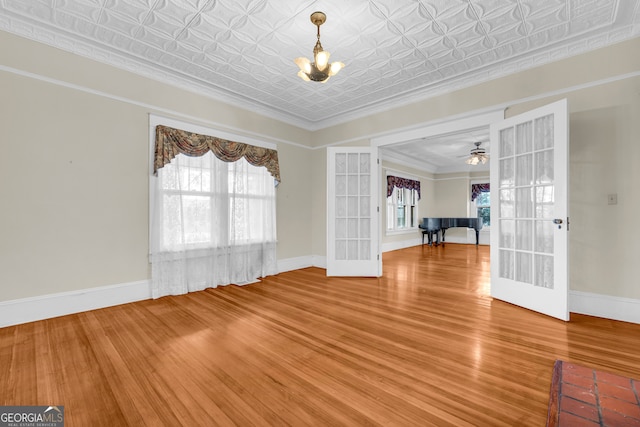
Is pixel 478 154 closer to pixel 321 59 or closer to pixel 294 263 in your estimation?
pixel 294 263

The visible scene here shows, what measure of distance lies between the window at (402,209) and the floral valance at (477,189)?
7.55 ft

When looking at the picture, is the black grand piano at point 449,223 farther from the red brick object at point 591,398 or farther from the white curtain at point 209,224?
the red brick object at point 591,398

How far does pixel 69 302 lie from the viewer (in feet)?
9.90

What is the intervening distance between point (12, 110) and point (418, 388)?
4.44 meters

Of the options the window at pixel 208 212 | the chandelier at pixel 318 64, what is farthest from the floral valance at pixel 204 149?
the chandelier at pixel 318 64

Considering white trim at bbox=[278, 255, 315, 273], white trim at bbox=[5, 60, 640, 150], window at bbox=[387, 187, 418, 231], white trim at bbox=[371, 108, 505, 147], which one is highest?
white trim at bbox=[5, 60, 640, 150]

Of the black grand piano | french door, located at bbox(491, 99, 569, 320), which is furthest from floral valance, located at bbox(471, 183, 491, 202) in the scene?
french door, located at bbox(491, 99, 569, 320)

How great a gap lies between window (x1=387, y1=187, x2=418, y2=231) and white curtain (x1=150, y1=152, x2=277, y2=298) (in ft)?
15.8

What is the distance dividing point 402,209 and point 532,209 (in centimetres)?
607

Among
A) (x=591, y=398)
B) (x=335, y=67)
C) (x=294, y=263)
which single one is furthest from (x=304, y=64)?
(x=294, y=263)

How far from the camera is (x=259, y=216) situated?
484cm

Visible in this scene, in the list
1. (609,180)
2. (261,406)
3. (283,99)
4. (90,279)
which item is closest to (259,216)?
(283,99)

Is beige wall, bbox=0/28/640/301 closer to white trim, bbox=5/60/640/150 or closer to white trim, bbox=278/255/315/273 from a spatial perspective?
white trim, bbox=5/60/640/150

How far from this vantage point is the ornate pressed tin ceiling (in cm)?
261
